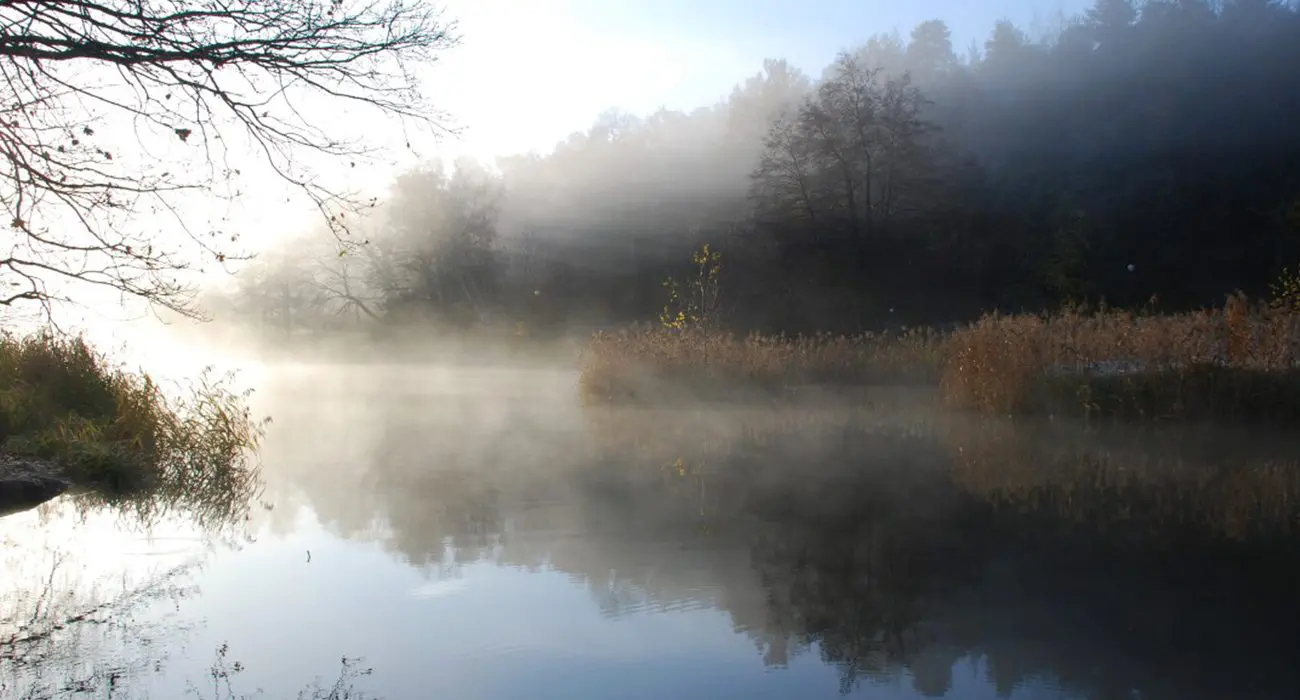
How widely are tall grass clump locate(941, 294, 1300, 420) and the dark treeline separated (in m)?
18.0

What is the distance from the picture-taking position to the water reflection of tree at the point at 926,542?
4031 millimetres

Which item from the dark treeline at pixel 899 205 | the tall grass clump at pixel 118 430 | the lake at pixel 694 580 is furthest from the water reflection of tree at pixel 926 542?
the dark treeline at pixel 899 205

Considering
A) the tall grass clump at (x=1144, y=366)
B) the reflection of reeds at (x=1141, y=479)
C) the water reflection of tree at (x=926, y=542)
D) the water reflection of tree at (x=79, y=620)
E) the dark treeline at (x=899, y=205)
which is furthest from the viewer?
the dark treeline at (x=899, y=205)

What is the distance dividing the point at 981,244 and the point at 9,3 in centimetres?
3574

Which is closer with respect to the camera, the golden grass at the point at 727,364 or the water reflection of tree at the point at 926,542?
the water reflection of tree at the point at 926,542

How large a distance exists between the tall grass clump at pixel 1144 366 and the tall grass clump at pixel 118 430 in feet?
28.2

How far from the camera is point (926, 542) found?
5.81 metres

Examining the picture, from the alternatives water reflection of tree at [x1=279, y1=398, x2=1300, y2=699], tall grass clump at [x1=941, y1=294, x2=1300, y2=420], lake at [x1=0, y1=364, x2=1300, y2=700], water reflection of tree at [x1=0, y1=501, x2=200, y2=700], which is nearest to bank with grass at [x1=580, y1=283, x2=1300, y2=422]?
tall grass clump at [x1=941, y1=294, x2=1300, y2=420]

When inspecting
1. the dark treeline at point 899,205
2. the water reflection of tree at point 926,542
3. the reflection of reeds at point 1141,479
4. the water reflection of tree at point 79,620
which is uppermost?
the dark treeline at point 899,205

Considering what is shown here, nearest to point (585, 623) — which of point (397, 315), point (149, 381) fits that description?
point (149, 381)

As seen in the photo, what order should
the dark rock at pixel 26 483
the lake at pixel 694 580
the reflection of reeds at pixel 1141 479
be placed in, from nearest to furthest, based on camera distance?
Result: the lake at pixel 694 580 → the reflection of reeds at pixel 1141 479 → the dark rock at pixel 26 483

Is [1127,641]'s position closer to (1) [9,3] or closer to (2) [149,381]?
(1) [9,3]

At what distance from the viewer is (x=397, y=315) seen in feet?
119

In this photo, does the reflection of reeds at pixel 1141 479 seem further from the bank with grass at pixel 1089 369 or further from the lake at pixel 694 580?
the bank with grass at pixel 1089 369
